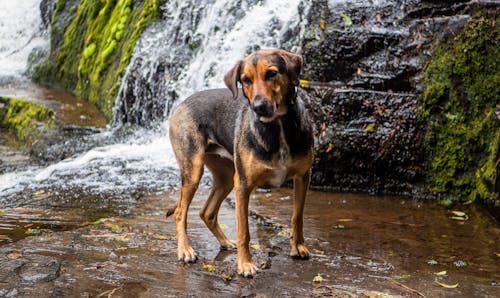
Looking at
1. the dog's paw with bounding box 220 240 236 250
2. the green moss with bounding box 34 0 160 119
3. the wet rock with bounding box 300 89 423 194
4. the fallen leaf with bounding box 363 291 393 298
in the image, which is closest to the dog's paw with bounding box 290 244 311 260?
the dog's paw with bounding box 220 240 236 250

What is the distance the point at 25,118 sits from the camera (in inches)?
520

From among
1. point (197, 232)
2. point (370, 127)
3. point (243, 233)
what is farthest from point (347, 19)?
point (243, 233)

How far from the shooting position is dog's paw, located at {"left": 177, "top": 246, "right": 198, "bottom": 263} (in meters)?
5.09

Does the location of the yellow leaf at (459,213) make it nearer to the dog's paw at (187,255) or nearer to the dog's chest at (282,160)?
the dog's chest at (282,160)

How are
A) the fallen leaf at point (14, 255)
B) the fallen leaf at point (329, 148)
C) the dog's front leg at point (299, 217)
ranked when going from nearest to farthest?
the fallen leaf at point (14, 255)
the dog's front leg at point (299, 217)
the fallen leaf at point (329, 148)

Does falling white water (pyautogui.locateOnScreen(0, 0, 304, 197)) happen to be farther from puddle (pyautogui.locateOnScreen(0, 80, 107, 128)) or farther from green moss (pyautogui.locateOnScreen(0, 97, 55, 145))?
green moss (pyautogui.locateOnScreen(0, 97, 55, 145))

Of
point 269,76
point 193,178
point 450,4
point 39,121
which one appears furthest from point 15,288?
point 39,121

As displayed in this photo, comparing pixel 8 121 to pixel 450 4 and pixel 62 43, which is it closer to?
pixel 62 43

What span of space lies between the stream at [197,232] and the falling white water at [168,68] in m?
0.04

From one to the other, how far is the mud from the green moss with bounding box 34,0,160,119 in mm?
6948

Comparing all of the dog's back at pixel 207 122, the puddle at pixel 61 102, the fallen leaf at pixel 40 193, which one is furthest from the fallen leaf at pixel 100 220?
the puddle at pixel 61 102

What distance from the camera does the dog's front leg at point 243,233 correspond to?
15.6ft

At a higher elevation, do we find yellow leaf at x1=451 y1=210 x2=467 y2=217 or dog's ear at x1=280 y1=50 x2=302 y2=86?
dog's ear at x1=280 y1=50 x2=302 y2=86

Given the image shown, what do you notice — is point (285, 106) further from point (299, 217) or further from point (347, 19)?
point (347, 19)
